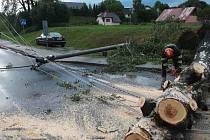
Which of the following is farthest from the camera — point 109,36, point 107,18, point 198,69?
point 107,18

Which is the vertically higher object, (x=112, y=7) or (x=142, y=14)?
(x=112, y=7)

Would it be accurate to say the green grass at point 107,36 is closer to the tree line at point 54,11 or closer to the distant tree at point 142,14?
the tree line at point 54,11

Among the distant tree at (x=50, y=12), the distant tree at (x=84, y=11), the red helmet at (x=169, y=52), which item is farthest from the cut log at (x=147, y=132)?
the distant tree at (x=84, y=11)

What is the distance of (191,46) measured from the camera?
19875 mm

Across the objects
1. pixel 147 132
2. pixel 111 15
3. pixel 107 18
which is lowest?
pixel 107 18

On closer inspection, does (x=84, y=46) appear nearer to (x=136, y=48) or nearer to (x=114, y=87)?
(x=136, y=48)

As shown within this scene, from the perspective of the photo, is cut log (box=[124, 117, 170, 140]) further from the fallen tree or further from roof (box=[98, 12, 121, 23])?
roof (box=[98, 12, 121, 23])

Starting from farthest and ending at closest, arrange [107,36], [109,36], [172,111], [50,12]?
[50,12] < [107,36] < [109,36] < [172,111]

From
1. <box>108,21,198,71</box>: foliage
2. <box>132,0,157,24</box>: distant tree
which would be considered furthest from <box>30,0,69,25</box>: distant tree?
<box>108,21,198,71</box>: foliage

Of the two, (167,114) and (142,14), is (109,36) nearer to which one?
(167,114)

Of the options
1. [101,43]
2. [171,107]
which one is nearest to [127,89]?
[171,107]

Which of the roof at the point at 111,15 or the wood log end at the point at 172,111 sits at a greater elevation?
the wood log end at the point at 172,111

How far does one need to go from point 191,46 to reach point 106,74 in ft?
14.2

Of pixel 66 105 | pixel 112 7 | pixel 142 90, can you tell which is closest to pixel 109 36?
pixel 142 90
